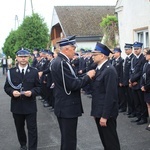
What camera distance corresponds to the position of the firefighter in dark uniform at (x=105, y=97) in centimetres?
435

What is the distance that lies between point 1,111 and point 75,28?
2392 cm

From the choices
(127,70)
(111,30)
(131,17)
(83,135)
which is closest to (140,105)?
(127,70)

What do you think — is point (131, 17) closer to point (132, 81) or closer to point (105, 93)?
point (132, 81)

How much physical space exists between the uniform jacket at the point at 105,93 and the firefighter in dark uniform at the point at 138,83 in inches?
136

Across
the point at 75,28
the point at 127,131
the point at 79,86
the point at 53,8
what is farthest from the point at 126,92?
the point at 53,8

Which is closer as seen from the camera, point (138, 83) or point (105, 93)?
point (105, 93)

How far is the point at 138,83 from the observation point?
7797 mm

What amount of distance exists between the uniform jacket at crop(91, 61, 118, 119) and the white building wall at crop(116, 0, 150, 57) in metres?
8.48

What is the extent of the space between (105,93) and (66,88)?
583mm

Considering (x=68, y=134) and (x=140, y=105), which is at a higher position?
(x=68, y=134)

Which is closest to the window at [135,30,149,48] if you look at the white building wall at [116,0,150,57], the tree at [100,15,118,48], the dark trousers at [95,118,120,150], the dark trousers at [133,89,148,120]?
the white building wall at [116,0,150,57]

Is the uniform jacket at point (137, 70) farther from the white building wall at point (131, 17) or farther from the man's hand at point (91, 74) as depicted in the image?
the white building wall at point (131, 17)

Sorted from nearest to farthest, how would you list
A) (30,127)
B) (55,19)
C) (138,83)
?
(30,127) → (138,83) → (55,19)

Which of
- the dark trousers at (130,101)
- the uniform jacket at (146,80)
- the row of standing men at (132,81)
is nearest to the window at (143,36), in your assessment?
the row of standing men at (132,81)
